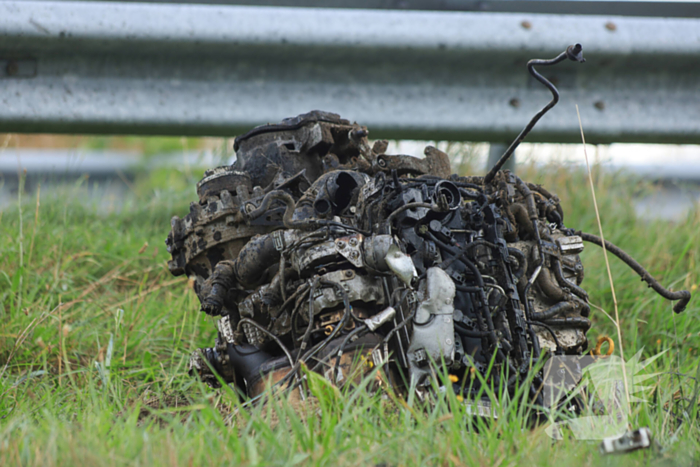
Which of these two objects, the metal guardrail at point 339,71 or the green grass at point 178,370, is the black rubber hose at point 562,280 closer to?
the green grass at point 178,370

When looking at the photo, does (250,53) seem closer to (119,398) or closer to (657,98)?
(119,398)

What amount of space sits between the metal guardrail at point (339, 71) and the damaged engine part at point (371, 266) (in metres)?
1.06

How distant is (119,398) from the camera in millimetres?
2662

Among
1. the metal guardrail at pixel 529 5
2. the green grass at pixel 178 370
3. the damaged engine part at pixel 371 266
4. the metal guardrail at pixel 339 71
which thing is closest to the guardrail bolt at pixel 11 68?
the metal guardrail at pixel 339 71

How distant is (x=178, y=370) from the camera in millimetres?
3225

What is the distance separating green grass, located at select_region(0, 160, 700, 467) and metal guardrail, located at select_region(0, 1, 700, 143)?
2.49 ft

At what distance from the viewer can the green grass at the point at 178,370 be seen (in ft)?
5.81

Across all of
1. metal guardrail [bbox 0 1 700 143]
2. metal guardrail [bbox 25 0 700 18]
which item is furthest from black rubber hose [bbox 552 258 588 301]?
metal guardrail [bbox 25 0 700 18]

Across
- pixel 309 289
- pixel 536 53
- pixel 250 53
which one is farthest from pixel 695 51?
pixel 309 289

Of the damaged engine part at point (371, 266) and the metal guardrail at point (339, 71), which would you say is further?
the metal guardrail at point (339, 71)

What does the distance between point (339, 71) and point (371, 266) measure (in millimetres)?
2084

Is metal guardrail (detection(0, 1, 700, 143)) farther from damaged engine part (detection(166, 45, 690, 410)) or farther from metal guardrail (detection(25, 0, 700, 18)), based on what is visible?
damaged engine part (detection(166, 45, 690, 410))

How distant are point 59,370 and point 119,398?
1.59ft

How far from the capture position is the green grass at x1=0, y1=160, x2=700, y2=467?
69.7 inches
